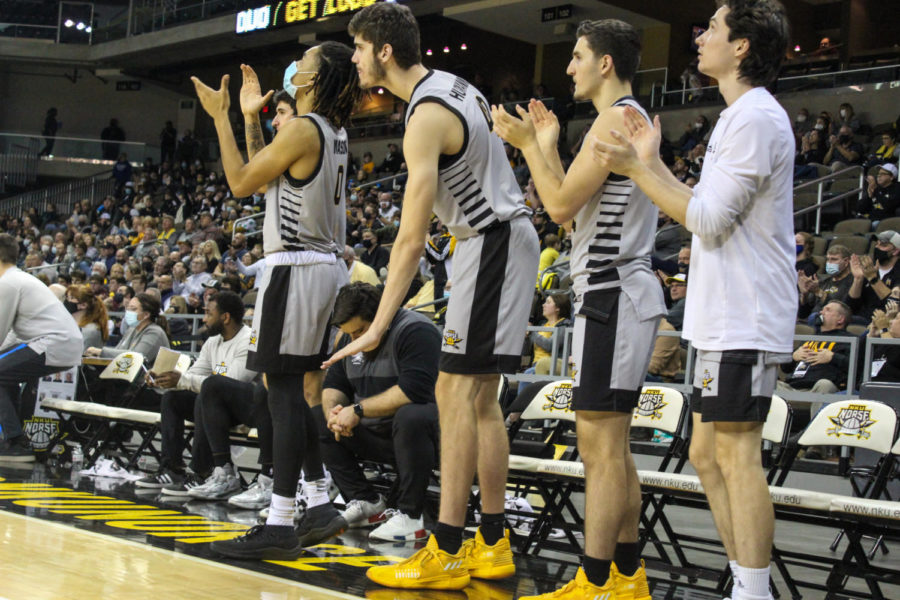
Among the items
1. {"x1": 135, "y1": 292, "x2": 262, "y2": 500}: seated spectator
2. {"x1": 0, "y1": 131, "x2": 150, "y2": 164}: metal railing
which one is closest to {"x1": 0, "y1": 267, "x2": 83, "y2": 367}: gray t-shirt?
{"x1": 135, "y1": 292, "x2": 262, "y2": 500}: seated spectator

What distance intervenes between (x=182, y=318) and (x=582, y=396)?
366 inches

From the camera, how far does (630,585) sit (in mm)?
3229

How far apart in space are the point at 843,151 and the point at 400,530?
1077cm

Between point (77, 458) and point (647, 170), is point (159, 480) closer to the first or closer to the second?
point (77, 458)

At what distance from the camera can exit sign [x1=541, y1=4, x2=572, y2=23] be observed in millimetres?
20078

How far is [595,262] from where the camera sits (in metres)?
3.36

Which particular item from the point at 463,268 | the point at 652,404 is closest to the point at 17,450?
the point at 652,404

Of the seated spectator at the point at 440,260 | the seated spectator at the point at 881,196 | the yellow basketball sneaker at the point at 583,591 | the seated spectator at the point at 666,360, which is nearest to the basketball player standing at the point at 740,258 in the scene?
the yellow basketball sneaker at the point at 583,591

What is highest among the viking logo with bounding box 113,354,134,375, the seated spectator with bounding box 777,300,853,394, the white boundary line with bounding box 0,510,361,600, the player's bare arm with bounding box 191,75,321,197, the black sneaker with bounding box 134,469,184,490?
the player's bare arm with bounding box 191,75,321,197

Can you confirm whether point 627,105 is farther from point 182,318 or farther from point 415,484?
point 182,318

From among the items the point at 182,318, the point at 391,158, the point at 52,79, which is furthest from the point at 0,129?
the point at 182,318

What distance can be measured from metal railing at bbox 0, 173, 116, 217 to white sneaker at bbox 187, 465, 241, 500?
75.1 ft

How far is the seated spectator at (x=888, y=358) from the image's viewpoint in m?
6.66

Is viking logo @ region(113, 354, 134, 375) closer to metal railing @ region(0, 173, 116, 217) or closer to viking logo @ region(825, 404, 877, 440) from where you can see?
viking logo @ region(825, 404, 877, 440)
